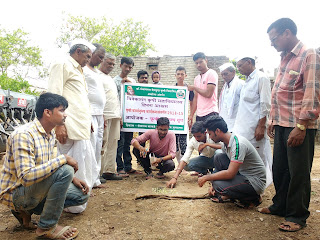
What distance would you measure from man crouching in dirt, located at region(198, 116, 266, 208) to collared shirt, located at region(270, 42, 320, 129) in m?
0.46

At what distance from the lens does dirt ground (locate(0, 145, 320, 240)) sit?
2486 mm

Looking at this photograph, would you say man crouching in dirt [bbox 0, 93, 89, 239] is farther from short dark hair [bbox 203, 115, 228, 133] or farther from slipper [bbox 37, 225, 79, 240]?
short dark hair [bbox 203, 115, 228, 133]

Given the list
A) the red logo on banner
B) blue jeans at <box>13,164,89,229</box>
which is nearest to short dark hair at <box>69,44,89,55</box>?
blue jeans at <box>13,164,89,229</box>

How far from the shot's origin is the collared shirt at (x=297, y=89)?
2.44 metres

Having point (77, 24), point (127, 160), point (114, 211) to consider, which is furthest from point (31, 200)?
point (77, 24)

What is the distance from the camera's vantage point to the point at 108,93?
4.50m

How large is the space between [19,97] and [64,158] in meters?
6.23

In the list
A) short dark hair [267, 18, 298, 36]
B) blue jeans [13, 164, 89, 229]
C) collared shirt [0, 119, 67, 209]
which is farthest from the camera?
short dark hair [267, 18, 298, 36]

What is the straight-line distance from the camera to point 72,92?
303cm

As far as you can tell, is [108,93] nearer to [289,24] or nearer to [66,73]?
[66,73]

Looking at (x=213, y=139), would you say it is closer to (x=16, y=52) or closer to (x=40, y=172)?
(x=40, y=172)

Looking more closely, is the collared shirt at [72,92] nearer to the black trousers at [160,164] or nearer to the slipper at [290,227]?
the black trousers at [160,164]

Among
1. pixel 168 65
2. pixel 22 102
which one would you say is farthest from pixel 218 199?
pixel 168 65

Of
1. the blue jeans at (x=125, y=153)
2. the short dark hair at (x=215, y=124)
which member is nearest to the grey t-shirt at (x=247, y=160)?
the short dark hair at (x=215, y=124)
